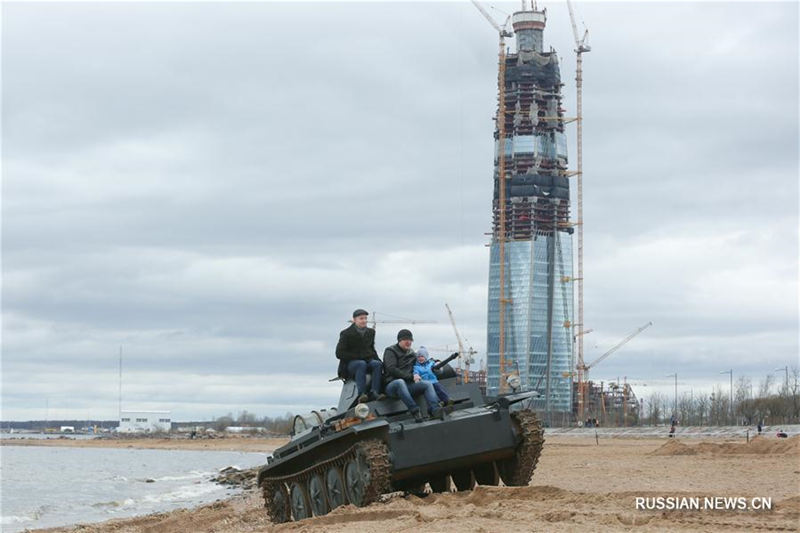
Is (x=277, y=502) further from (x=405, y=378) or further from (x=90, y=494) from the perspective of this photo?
(x=90, y=494)

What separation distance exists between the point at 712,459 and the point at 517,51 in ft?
528

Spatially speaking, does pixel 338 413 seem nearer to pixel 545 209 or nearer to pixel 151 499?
pixel 151 499

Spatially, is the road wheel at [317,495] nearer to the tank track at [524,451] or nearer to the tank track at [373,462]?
the tank track at [373,462]

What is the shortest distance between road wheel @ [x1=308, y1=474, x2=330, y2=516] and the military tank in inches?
0.7

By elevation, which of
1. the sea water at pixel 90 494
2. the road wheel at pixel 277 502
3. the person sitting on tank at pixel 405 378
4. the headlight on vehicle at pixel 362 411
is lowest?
the sea water at pixel 90 494

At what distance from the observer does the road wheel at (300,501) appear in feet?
72.6

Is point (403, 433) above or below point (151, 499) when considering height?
above

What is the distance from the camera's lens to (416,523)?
1625 cm

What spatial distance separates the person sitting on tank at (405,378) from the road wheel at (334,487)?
62.1 inches

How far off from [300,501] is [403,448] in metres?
3.79

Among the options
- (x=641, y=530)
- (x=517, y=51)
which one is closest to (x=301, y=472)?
(x=641, y=530)

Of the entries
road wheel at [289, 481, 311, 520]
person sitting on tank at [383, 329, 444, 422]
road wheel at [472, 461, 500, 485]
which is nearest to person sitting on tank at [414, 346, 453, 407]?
person sitting on tank at [383, 329, 444, 422]
